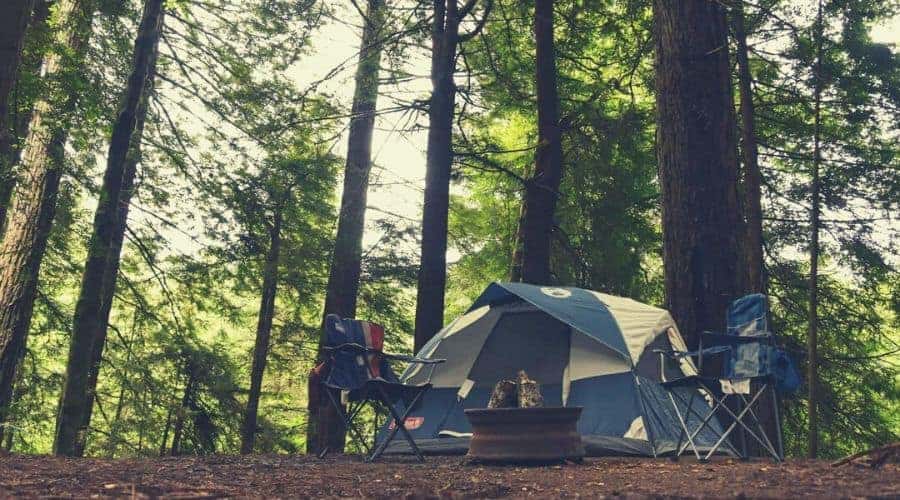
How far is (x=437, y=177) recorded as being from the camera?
30.0 feet

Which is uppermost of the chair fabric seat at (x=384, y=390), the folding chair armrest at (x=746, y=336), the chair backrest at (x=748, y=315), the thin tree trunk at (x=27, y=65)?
the thin tree trunk at (x=27, y=65)

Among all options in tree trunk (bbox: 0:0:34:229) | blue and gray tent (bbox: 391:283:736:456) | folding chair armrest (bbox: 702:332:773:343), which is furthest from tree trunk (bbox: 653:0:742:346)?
tree trunk (bbox: 0:0:34:229)

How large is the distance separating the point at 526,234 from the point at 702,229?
3699 mm

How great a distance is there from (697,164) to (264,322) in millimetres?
8065

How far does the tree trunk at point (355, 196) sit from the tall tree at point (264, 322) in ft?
3.09

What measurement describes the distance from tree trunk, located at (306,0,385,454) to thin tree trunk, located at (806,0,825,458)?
5.53 meters

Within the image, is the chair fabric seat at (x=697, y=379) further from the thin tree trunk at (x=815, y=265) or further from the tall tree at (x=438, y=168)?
the thin tree trunk at (x=815, y=265)

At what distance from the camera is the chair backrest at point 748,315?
16.4 feet

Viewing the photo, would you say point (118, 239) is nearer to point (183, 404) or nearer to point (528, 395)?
point (183, 404)

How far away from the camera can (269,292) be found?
38.6 ft

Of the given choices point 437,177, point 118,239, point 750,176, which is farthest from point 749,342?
point 118,239

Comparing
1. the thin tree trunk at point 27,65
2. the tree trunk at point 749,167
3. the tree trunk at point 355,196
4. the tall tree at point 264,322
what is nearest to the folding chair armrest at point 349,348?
the thin tree trunk at point 27,65

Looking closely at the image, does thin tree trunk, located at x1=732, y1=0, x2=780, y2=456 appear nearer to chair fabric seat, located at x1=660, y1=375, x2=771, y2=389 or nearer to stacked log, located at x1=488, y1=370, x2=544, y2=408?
chair fabric seat, located at x1=660, y1=375, x2=771, y2=389

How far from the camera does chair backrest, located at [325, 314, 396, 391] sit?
17.7 ft
